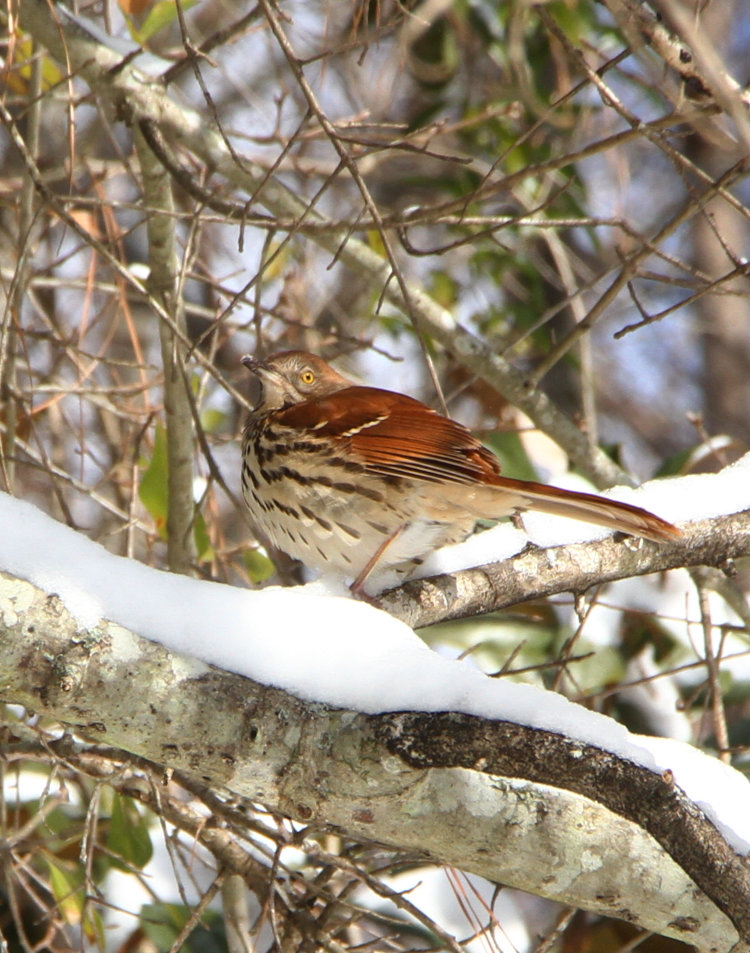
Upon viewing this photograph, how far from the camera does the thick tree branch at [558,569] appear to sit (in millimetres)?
2883

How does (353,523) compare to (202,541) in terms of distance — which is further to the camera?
(202,541)

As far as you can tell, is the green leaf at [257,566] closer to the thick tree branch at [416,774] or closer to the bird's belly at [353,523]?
the bird's belly at [353,523]

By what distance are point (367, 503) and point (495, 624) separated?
52.4 inches

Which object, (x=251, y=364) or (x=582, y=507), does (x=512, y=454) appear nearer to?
(x=251, y=364)

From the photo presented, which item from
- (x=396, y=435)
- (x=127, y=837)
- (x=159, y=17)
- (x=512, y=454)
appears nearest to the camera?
(x=127, y=837)

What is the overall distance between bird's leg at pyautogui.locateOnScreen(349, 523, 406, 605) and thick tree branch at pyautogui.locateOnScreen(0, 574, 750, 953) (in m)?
1.06

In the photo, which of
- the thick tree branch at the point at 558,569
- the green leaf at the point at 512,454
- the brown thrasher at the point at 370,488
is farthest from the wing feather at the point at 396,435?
the green leaf at the point at 512,454

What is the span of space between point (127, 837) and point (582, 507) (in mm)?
1495

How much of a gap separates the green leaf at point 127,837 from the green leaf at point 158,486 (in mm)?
922

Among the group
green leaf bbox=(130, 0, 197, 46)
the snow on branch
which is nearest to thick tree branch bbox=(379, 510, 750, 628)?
the snow on branch

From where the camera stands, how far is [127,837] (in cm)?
300

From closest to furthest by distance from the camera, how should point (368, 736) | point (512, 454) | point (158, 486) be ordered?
1. point (368, 736)
2. point (158, 486)
3. point (512, 454)

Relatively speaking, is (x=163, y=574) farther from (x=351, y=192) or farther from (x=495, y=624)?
(x=351, y=192)

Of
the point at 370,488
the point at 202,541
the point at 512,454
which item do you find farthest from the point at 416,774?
the point at 512,454
